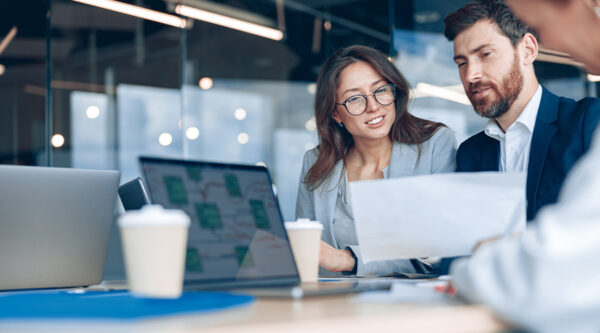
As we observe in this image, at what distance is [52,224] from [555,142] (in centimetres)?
132

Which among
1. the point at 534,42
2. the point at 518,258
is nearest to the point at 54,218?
the point at 518,258

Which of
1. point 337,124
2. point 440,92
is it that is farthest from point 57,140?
point 337,124

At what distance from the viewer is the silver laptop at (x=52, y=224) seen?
4.34 feet

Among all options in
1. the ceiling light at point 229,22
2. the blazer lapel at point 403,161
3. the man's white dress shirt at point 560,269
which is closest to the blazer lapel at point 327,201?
the blazer lapel at point 403,161

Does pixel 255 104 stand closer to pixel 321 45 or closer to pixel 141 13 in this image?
pixel 321 45

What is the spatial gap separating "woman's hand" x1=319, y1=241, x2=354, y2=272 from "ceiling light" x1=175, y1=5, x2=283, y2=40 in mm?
4559

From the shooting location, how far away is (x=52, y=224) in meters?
1.36

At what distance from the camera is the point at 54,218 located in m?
1.36

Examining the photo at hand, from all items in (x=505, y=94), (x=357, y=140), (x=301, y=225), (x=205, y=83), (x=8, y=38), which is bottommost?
(x=301, y=225)

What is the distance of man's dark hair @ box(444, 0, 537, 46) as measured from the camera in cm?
184

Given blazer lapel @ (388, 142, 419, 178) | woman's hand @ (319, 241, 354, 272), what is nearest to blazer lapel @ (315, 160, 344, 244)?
blazer lapel @ (388, 142, 419, 178)

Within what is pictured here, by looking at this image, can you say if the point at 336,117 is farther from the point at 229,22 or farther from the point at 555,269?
the point at 229,22

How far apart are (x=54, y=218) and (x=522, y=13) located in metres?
1.09

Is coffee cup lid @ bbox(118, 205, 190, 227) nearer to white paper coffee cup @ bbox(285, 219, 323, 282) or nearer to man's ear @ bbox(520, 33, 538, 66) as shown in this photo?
white paper coffee cup @ bbox(285, 219, 323, 282)
